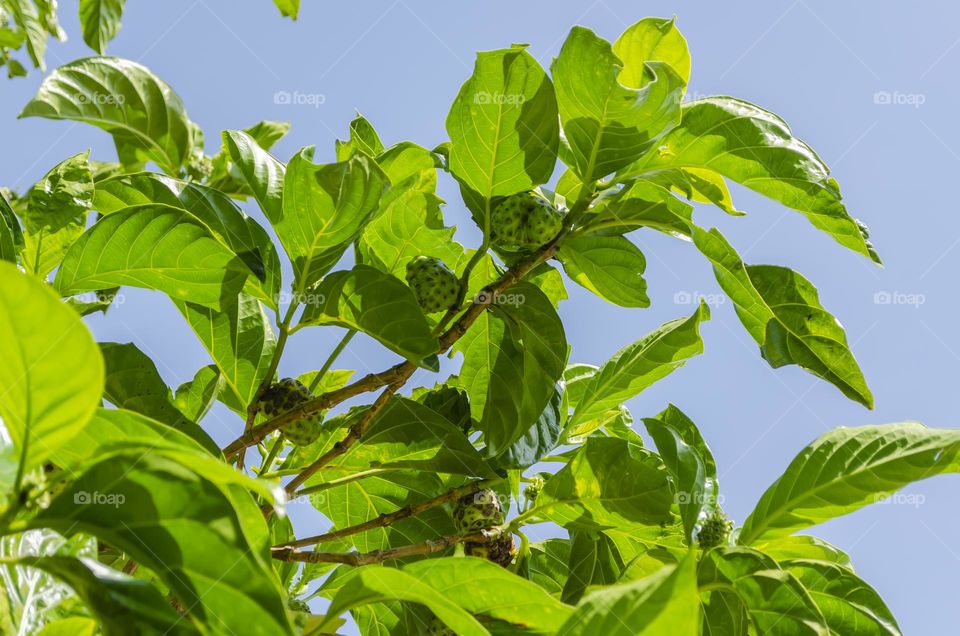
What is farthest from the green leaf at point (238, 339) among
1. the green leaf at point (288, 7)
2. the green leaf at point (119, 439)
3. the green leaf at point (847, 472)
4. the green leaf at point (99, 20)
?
the green leaf at point (99, 20)

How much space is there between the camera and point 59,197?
1.37 metres

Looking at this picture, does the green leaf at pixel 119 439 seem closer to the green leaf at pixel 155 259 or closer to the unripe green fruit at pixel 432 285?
the green leaf at pixel 155 259

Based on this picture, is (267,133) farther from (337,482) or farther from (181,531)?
(181,531)

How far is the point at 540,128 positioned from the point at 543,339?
0.35 m

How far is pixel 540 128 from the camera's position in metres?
1.30

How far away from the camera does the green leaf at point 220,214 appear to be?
1.34m

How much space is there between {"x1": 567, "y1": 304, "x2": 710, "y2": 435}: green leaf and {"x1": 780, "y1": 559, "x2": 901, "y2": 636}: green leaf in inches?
15.6

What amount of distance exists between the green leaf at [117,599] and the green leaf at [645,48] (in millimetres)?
1080

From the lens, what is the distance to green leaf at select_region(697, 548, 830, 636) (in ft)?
3.29

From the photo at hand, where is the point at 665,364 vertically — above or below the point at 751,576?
above

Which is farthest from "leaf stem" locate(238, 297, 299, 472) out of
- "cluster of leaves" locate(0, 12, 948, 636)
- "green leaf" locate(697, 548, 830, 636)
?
"green leaf" locate(697, 548, 830, 636)

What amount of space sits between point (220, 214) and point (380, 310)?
31 cm

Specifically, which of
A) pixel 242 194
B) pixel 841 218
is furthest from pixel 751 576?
pixel 242 194

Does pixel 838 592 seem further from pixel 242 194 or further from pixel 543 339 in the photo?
pixel 242 194
